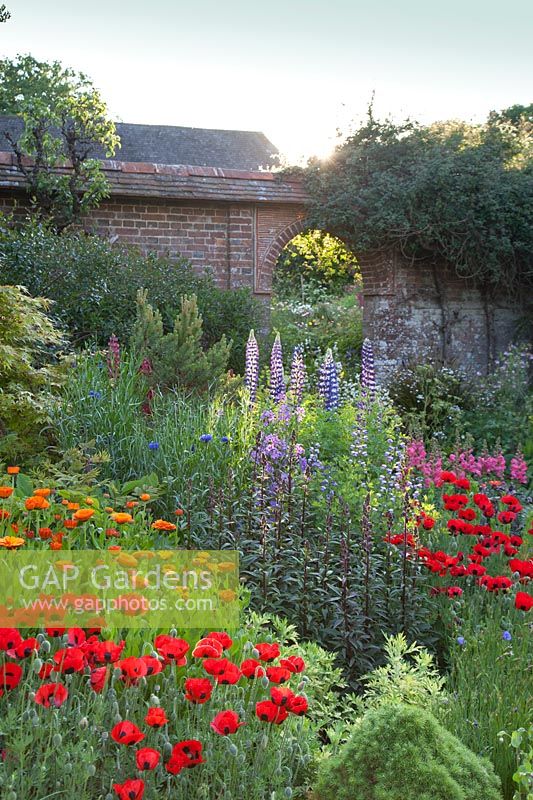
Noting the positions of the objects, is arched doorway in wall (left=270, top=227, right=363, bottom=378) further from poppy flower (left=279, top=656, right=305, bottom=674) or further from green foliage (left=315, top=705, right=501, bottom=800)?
green foliage (left=315, top=705, right=501, bottom=800)

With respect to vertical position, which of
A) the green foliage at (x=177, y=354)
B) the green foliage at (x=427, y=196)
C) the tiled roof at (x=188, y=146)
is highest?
the tiled roof at (x=188, y=146)

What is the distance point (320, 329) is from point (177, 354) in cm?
852

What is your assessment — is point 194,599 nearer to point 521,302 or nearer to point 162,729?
point 162,729

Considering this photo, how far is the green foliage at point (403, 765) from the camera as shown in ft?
6.77

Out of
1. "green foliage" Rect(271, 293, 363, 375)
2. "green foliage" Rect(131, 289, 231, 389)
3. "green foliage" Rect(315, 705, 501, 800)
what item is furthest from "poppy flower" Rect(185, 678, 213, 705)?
"green foliage" Rect(271, 293, 363, 375)

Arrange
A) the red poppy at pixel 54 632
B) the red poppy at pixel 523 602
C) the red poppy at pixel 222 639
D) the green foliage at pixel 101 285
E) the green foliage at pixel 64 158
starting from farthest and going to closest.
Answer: the green foliage at pixel 64 158 < the green foliage at pixel 101 285 < the red poppy at pixel 523 602 < the red poppy at pixel 54 632 < the red poppy at pixel 222 639

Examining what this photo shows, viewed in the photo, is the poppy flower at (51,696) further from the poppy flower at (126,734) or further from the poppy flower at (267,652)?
the poppy flower at (267,652)

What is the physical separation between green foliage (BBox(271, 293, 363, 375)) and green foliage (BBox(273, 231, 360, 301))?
1.74 meters

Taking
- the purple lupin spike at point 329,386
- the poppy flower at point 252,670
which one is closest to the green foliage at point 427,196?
the purple lupin spike at point 329,386

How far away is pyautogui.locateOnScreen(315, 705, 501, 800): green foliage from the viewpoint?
2062 mm

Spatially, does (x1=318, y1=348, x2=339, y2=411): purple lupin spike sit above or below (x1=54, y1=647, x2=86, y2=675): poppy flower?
below

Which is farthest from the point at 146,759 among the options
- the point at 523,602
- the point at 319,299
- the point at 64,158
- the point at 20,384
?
the point at 319,299

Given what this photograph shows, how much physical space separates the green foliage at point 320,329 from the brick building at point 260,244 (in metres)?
0.72

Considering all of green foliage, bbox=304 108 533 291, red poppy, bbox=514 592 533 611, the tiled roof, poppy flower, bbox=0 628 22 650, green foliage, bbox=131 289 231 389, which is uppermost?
the tiled roof
